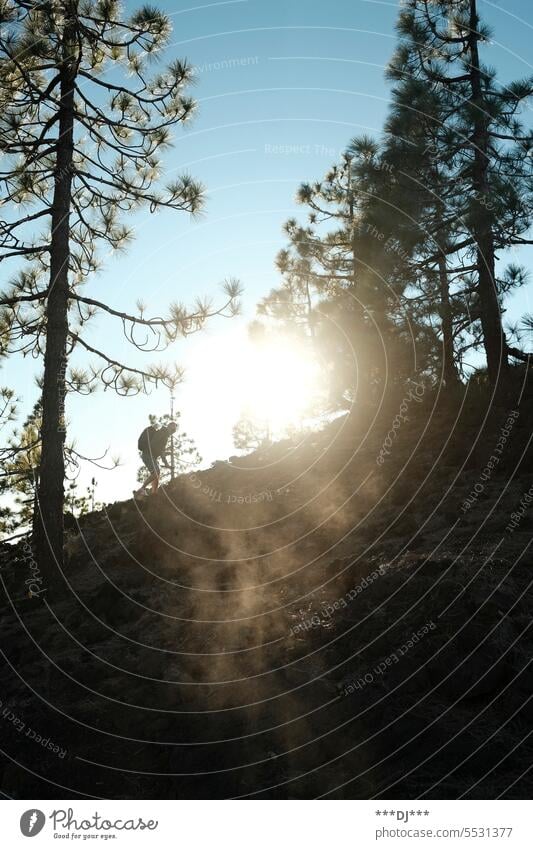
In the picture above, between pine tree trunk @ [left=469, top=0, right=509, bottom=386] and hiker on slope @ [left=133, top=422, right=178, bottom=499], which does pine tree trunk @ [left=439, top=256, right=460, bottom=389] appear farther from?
hiker on slope @ [left=133, top=422, right=178, bottom=499]

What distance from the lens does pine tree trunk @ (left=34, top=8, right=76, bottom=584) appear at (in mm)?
10328

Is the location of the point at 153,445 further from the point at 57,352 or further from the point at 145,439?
the point at 57,352

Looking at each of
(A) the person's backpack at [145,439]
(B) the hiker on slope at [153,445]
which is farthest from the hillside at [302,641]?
(A) the person's backpack at [145,439]

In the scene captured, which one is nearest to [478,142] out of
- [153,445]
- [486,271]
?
[486,271]

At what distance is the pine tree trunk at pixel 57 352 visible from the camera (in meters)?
10.3

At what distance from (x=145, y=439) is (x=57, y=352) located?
10.3 feet

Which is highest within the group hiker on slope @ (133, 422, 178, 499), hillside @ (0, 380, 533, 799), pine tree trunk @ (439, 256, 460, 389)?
pine tree trunk @ (439, 256, 460, 389)

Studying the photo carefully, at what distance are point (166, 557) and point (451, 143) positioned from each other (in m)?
10.8

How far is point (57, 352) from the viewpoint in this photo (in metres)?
10.7

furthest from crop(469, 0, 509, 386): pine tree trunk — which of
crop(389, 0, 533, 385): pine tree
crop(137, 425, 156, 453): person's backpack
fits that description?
crop(137, 425, 156, 453): person's backpack

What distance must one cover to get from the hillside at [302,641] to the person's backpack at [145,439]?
1389mm

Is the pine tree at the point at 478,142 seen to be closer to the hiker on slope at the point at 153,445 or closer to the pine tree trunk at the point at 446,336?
the pine tree trunk at the point at 446,336

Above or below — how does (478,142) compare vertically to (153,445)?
above

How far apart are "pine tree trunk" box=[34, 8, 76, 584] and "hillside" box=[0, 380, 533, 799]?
1034mm
